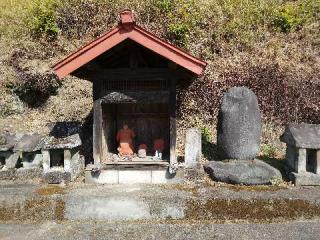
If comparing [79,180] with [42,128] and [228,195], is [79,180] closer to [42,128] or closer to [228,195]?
[228,195]

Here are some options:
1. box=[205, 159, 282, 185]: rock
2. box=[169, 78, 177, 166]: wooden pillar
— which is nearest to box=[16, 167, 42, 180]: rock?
box=[169, 78, 177, 166]: wooden pillar

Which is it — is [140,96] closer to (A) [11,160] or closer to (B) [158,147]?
(B) [158,147]

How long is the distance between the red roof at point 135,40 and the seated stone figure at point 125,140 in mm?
2168

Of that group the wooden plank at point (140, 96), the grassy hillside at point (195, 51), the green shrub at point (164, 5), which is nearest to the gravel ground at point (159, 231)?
the wooden plank at point (140, 96)

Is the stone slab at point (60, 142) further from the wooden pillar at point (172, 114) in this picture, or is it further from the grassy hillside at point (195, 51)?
the grassy hillside at point (195, 51)

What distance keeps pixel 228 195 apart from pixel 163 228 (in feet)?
5.22

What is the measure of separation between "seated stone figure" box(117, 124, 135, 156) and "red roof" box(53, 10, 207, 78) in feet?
7.11

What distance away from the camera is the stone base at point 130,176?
762 centimetres

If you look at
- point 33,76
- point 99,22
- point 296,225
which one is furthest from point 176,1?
point 296,225

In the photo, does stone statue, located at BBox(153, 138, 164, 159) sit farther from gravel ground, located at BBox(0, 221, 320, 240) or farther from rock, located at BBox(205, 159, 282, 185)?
gravel ground, located at BBox(0, 221, 320, 240)

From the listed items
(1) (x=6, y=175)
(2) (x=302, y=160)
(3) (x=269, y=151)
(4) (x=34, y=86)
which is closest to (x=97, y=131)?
(1) (x=6, y=175)

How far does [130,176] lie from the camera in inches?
302

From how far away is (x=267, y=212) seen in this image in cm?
613

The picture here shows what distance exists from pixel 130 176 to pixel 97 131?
113cm
